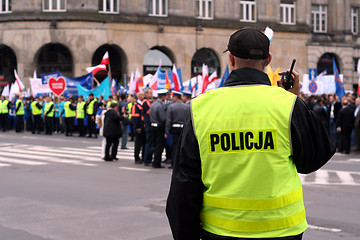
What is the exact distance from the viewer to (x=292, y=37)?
43.2 metres

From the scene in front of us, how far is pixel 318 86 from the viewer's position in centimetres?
2917

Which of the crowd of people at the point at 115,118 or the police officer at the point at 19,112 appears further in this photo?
the police officer at the point at 19,112

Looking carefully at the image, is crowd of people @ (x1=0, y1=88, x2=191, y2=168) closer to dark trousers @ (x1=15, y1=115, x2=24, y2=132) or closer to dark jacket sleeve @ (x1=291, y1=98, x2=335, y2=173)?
dark trousers @ (x1=15, y1=115, x2=24, y2=132)

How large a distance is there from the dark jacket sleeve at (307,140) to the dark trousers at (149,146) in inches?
479

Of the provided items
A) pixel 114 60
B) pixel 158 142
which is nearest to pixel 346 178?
pixel 158 142

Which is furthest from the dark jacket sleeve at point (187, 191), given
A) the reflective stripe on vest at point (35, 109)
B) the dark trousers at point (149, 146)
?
the reflective stripe on vest at point (35, 109)

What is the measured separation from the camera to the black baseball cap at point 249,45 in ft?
10.6

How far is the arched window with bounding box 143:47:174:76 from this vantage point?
39.1 metres

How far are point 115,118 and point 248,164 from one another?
13495 mm

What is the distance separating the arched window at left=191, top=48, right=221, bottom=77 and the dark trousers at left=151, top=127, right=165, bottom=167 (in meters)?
25.1

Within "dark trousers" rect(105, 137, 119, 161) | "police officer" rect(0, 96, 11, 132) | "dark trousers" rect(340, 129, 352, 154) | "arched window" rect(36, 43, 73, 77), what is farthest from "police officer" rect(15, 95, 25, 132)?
"dark trousers" rect(340, 129, 352, 154)

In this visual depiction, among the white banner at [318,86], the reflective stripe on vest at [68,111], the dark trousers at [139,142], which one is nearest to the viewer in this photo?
the dark trousers at [139,142]

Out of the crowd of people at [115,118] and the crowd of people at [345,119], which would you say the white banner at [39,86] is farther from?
the crowd of people at [345,119]

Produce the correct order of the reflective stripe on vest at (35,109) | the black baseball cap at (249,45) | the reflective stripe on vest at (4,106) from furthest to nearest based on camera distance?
the reflective stripe on vest at (4,106), the reflective stripe on vest at (35,109), the black baseball cap at (249,45)
